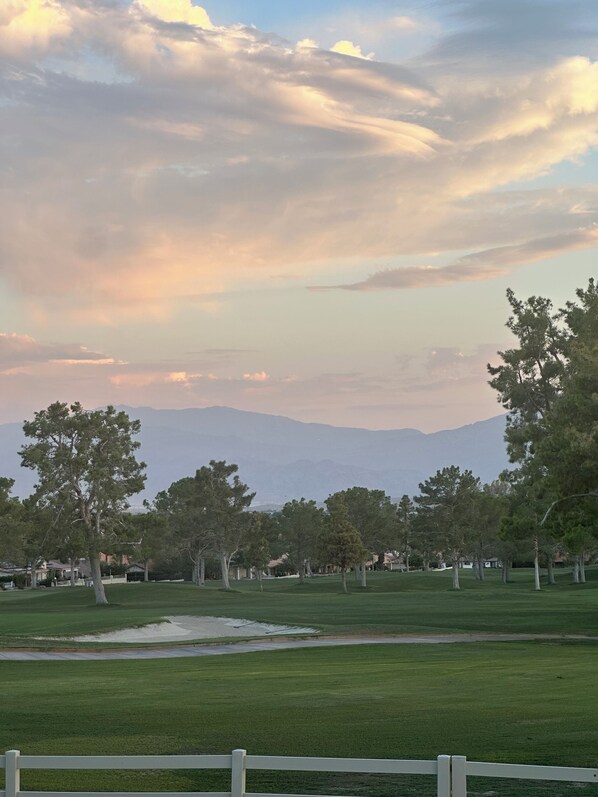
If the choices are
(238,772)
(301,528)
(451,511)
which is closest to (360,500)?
(301,528)

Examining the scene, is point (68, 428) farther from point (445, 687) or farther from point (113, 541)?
point (445, 687)

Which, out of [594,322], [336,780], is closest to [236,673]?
[336,780]

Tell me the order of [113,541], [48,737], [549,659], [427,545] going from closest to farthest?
[48,737] < [549,659] < [113,541] < [427,545]

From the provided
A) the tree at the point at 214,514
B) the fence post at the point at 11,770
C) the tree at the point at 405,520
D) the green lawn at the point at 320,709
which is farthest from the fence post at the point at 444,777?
the tree at the point at 405,520

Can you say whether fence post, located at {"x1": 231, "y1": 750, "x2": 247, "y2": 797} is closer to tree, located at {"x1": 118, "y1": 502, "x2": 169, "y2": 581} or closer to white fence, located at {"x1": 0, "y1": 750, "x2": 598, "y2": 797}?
white fence, located at {"x1": 0, "y1": 750, "x2": 598, "y2": 797}

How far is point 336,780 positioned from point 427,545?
104363mm

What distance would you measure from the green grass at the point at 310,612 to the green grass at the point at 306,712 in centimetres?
1558

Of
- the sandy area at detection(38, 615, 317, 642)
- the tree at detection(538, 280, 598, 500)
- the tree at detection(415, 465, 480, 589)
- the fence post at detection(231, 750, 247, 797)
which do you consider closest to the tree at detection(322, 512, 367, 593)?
the tree at detection(415, 465, 480, 589)

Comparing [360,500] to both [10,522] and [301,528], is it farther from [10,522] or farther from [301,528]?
[10,522]

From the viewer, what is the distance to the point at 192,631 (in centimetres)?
5709

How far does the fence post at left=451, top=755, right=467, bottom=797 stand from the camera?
946 centimetres

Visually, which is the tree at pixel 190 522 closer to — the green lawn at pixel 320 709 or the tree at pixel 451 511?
the tree at pixel 451 511

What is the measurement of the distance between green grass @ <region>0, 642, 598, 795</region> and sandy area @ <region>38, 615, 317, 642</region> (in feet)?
57.6

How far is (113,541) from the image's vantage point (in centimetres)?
8006
